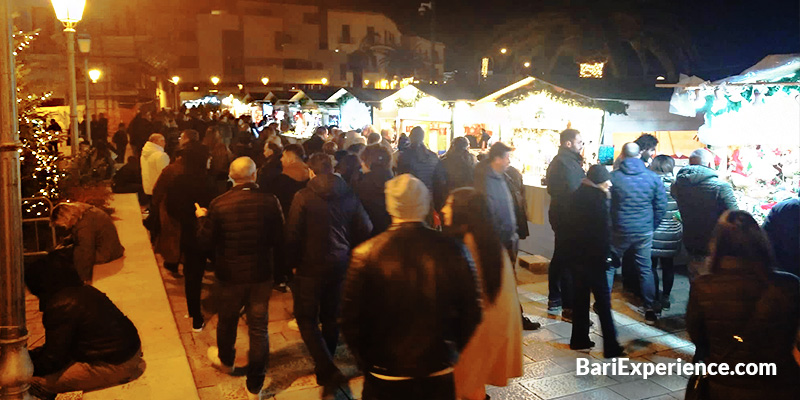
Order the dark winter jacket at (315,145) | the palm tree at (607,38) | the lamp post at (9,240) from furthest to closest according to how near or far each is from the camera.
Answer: the palm tree at (607,38), the dark winter jacket at (315,145), the lamp post at (9,240)

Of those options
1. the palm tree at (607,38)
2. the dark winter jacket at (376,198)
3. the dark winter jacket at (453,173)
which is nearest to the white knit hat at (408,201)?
the dark winter jacket at (376,198)

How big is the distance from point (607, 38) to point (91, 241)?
33716 millimetres

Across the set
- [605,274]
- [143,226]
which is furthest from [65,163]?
[605,274]

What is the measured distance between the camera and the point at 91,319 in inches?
181

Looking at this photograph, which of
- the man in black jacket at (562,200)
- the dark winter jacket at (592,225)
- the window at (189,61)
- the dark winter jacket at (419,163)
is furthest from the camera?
the window at (189,61)

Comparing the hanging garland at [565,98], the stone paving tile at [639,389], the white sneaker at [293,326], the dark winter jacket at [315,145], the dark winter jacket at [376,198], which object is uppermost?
the hanging garland at [565,98]

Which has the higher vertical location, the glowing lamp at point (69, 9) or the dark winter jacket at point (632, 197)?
the glowing lamp at point (69, 9)

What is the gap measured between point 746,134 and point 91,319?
7.37 meters

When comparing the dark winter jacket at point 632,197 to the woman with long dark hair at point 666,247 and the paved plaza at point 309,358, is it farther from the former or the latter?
the paved plaza at point 309,358

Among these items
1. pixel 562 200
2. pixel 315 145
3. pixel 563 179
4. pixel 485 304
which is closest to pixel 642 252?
pixel 562 200

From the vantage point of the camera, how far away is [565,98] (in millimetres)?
10672

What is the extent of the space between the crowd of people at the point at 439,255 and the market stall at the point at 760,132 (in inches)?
43.0

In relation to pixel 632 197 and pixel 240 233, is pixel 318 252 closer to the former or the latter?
pixel 240 233

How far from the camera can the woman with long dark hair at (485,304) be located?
405 centimetres
